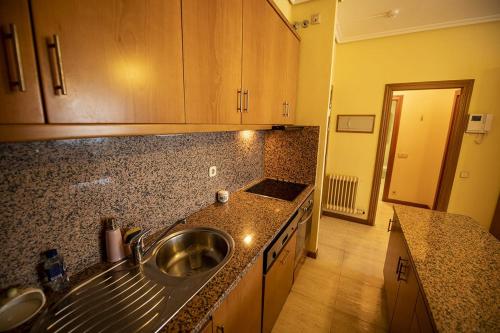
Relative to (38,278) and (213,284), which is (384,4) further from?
(38,278)

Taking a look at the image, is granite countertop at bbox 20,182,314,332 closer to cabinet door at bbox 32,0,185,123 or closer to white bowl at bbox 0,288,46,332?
white bowl at bbox 0,288,46,332

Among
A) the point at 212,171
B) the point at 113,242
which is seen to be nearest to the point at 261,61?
the point at 212,171

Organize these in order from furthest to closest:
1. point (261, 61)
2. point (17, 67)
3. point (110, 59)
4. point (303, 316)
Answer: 1. point (303, 316)
2. point (261, 61)
3. point (110, 59)
4. point (17, 67)

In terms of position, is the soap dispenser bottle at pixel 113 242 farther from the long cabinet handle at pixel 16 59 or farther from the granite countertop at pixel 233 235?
the long cabinet handle at pixel 16 59

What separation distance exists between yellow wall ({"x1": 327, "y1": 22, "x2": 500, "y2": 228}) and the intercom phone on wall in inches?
2.9

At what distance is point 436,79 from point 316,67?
6.06 feet

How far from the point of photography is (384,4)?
2.09 metres

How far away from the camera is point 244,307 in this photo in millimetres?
1021

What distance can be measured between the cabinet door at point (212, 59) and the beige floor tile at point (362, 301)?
1.89 metres

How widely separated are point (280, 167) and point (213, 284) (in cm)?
167

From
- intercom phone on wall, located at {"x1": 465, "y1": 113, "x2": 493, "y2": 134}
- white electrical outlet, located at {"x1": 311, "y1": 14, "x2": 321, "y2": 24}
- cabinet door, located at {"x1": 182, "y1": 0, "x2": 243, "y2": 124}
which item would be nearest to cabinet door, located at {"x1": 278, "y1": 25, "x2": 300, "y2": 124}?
white electrical outlet, located at {"x1": 311, "y1": 14, "x2": 321, "y2": 24}

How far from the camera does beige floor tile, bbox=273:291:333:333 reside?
1594 millimetres

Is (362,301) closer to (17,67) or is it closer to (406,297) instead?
(406,297)

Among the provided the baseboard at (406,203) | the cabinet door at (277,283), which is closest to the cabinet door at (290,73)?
the cabinet door at (277,283)
